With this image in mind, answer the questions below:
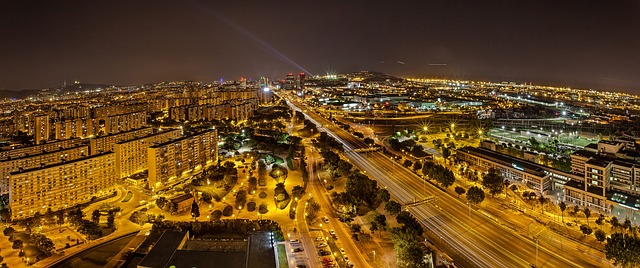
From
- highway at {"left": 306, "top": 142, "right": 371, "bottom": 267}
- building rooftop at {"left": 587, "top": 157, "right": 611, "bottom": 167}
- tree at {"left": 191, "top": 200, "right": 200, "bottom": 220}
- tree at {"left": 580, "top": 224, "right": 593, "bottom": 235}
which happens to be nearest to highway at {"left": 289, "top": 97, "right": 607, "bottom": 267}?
tree at {"left": 580, "top": 224, "right": 593, "bottom": 235}

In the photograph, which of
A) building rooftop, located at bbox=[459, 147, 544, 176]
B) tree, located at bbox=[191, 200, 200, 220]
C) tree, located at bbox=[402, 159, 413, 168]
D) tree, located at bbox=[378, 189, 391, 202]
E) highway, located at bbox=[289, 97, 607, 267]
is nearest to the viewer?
highway, located at bbox=[289, 97, 607, 267]

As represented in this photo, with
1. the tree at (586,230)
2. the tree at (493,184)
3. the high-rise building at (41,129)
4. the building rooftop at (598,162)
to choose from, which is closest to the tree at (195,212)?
the tree at (493,184)

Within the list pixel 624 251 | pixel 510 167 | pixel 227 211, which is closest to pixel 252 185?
Result: pixel 227 211

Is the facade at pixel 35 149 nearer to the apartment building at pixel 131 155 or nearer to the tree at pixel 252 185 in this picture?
the apartment building at pixel 131 155

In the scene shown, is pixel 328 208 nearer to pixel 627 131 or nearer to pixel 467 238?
pixel 467 238

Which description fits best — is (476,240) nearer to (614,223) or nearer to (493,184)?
(493,184)

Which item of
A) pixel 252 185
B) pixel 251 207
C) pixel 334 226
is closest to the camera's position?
pixel 334 226

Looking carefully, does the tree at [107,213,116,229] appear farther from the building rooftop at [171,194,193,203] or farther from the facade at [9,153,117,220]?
the facade at [9,153,117,220]
